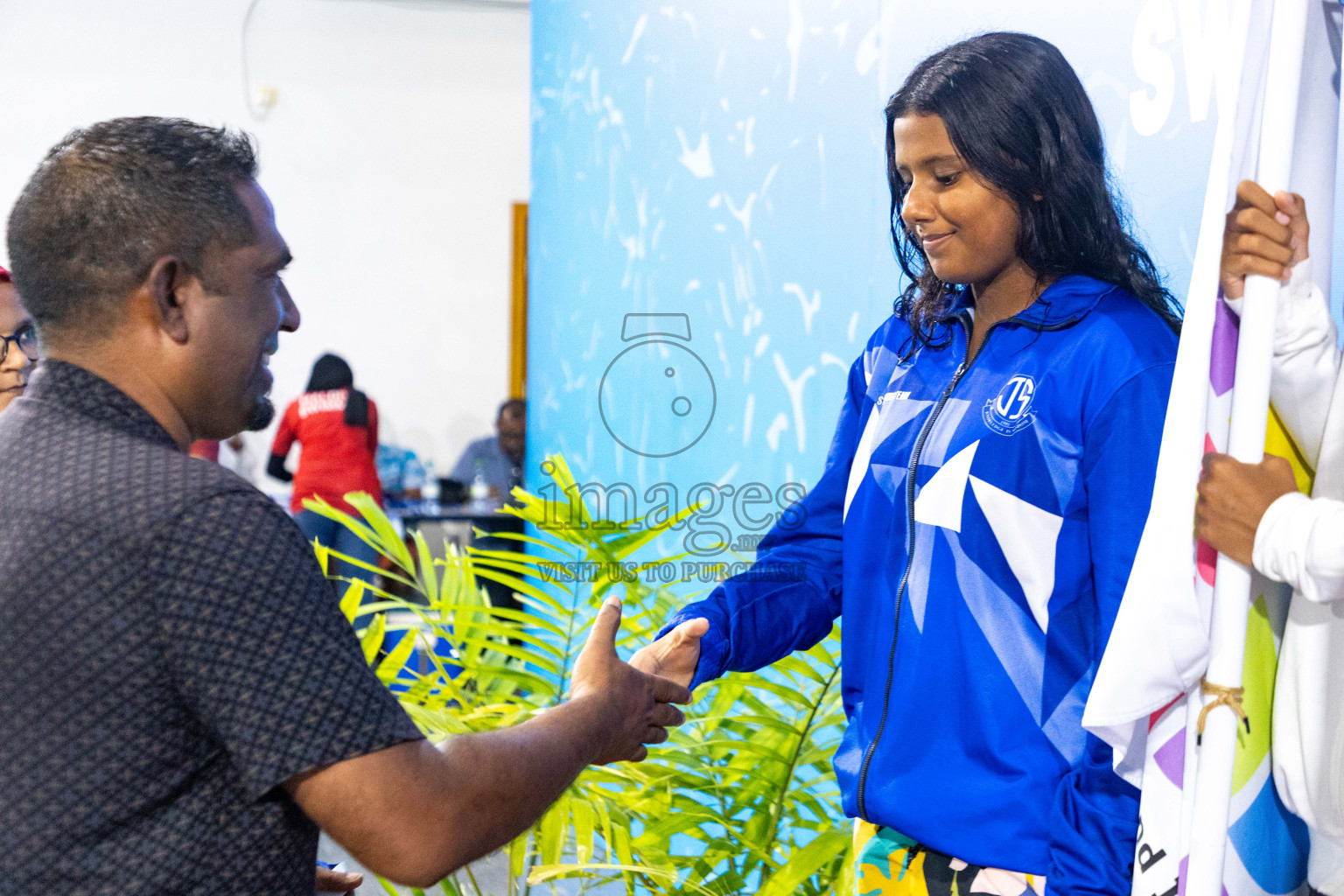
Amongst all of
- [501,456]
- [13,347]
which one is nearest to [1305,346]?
[13,347]

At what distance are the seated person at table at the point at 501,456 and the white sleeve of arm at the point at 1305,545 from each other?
539 cm

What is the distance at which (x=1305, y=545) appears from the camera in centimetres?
96

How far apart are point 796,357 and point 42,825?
1.96 meters

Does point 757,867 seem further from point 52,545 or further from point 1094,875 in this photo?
point 52,545

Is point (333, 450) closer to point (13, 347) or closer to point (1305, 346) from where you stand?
point (13, 347)

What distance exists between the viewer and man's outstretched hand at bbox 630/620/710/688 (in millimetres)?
1527

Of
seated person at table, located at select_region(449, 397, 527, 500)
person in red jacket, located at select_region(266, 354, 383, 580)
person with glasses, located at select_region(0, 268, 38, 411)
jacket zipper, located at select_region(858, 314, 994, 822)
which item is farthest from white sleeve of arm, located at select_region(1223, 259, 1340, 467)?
seated person at table, located at select_region(449, 397, 527, 500)

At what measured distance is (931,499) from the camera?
131 centimetres

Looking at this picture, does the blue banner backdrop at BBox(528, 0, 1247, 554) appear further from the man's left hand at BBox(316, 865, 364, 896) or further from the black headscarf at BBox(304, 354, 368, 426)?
the black headscarf at BBox(304, 354, 368, 426)

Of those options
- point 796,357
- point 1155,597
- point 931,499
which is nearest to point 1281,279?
point 1155,597

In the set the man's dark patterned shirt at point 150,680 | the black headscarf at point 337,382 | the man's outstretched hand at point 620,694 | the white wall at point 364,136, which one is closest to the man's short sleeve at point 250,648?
the man's dark patterned shirt at point 150,680

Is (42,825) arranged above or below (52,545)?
below

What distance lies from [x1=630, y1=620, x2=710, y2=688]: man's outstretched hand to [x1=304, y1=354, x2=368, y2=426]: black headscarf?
4.21 metres

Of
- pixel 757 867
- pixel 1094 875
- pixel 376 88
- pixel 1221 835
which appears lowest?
pixel 757 867
